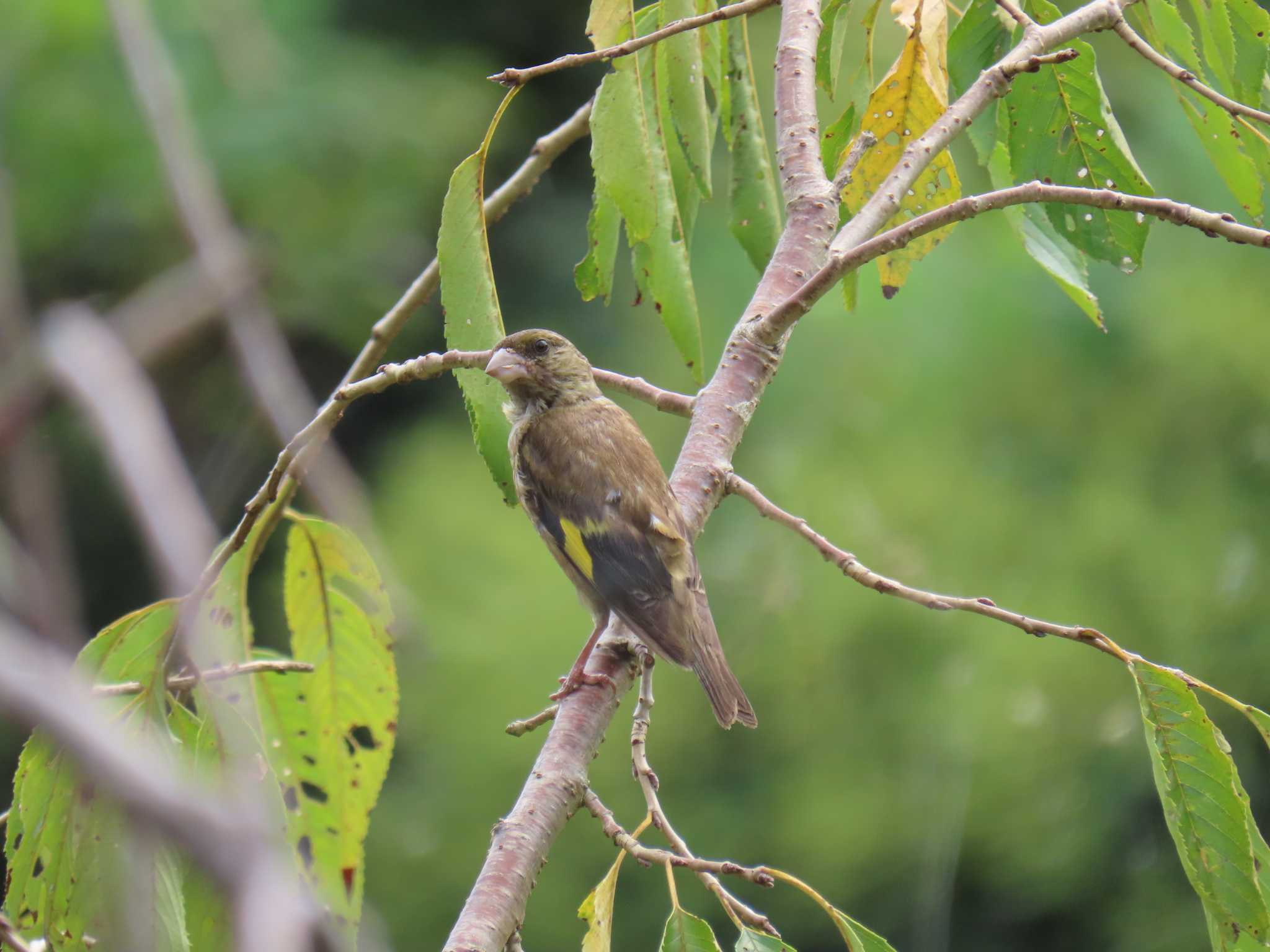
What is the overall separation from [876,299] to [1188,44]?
12.3ft

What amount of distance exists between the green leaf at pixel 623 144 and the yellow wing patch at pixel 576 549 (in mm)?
1070

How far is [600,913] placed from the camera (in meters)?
1.92

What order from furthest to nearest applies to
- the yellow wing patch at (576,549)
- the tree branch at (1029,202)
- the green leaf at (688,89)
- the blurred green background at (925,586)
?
1. the blurred green background at (925,586)
2. the yellow wing patch at (576,549)
3. the green leaf at (688,89)
4. the tree branch at (1029,202)

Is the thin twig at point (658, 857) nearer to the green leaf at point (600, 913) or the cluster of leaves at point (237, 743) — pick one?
the green leaf at point (600, 913)

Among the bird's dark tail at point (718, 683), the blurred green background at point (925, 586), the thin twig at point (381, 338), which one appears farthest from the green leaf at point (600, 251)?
the blurred green background at point (925, 586)

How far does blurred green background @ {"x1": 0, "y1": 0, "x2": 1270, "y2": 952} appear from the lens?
4.98 m

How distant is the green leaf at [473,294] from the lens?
216cm

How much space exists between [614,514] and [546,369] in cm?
68

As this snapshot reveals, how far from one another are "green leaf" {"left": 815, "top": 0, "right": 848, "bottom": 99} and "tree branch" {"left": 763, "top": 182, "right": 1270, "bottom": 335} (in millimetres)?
772

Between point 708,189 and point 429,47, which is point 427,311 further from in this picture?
point 708,189

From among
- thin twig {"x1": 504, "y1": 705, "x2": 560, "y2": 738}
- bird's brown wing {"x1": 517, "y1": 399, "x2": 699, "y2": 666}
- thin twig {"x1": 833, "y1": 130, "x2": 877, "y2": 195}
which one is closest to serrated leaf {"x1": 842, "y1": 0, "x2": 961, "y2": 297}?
thin twig {"x1": 833, "y1": 130, "x2": 877, "y2": 195}

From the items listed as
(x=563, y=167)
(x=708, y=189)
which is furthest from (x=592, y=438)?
(x=563, y=167)

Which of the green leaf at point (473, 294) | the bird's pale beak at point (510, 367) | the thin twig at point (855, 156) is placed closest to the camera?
the green leaf at point (473, 294)

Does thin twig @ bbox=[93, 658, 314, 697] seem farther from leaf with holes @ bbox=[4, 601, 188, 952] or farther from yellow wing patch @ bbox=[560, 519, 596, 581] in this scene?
yellow wing patch @ bbox=[560, 519, 596, 581]
